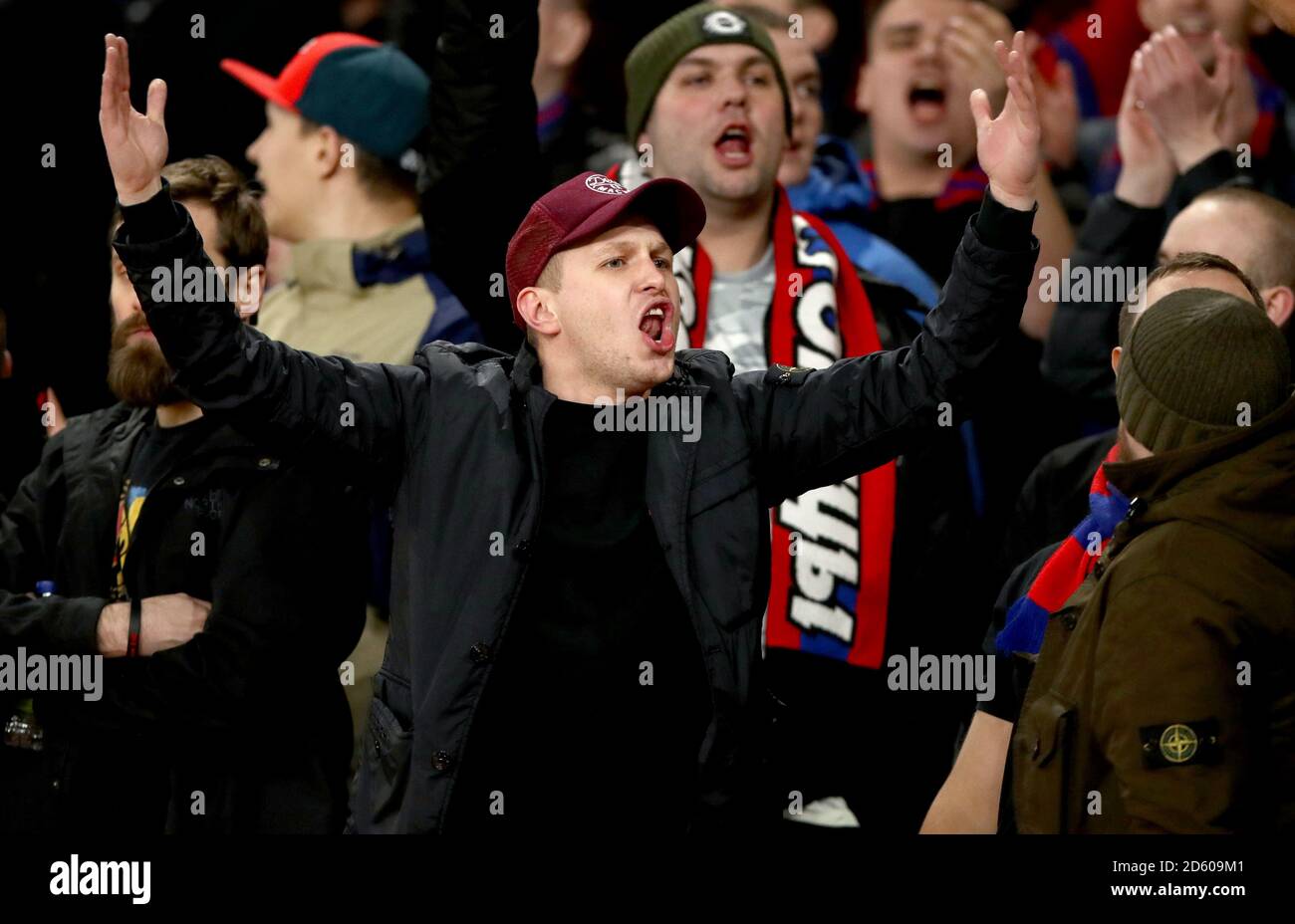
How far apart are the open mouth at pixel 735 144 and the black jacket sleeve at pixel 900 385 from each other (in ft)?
5.32

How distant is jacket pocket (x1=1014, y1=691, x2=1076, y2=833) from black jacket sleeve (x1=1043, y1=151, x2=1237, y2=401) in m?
2.14

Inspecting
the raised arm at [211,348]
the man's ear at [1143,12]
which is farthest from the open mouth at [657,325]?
the man's ear at [1143,12]

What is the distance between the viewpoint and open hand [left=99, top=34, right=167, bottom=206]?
3.08 metres

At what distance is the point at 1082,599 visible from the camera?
3.02 metres

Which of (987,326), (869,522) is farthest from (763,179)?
(987,326)

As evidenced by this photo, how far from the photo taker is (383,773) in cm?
327

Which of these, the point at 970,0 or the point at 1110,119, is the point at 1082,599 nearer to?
the point at 970,0

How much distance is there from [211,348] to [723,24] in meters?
2.55

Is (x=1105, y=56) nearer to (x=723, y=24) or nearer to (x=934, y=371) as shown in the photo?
(x=723, y=24)
